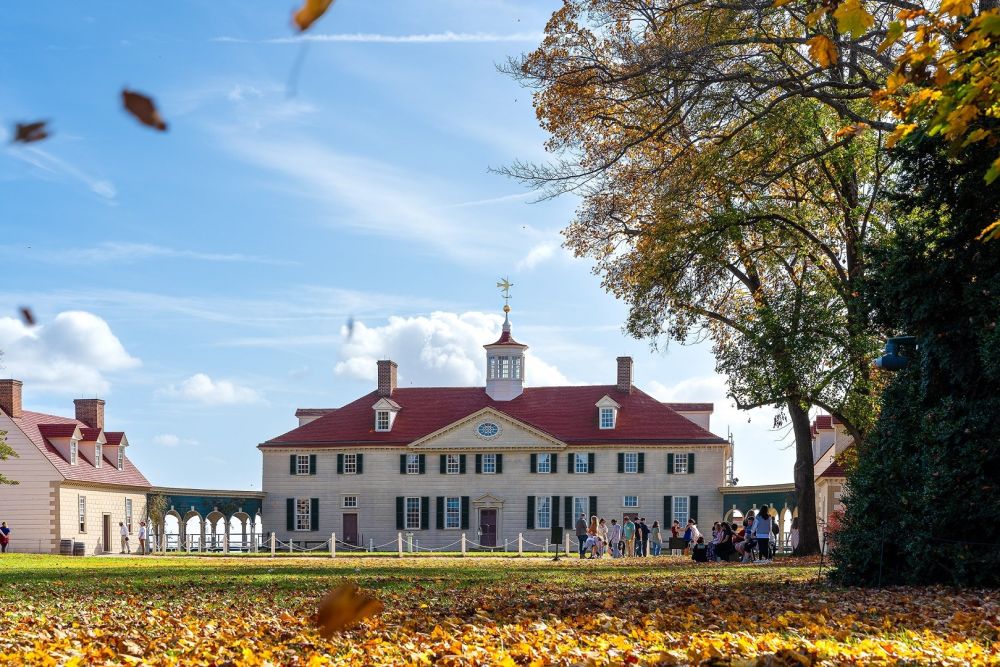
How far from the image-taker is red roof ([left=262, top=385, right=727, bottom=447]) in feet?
212

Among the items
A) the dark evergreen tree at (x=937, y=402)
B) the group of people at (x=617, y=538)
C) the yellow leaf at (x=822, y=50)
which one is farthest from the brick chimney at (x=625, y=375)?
the yellow leaf at (x=822, y=50)

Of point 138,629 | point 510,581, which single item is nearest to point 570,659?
point 138,629

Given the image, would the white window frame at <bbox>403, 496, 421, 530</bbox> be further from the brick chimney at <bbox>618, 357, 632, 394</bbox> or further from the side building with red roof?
the side building with red roof

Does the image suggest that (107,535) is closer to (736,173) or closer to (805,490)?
(805,490)

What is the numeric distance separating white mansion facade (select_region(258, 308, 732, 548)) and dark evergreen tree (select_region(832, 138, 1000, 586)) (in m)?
46.3

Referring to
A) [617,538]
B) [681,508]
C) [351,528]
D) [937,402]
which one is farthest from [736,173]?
[351,528]

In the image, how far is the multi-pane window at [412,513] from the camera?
2564 inches

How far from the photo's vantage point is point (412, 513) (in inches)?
2576

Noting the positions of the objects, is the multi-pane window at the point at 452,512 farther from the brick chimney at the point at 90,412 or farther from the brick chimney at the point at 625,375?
the brick chimney at the point at 90,412

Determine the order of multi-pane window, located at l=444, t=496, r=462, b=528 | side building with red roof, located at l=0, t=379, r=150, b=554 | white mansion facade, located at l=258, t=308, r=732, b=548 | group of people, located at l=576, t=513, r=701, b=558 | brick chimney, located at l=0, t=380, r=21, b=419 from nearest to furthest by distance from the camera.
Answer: group of people, located at l=576, t=513, r=701, b=558 → side building with red roof, located at l=0, t=379, r=150, b=554 → brick chimney, located at l=0, t=380, r=21, b=419 → white mansion facade, located at l=258, t=308, r=732, b=548 → multi-pane window, located at l=444, t=496, r=462, b=528

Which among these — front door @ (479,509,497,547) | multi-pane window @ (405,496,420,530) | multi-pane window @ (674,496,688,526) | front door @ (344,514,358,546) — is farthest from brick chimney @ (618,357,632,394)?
front door @ (344,514,358,546)

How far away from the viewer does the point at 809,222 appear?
Result: 2759 cm

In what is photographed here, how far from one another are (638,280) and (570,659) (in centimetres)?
2165

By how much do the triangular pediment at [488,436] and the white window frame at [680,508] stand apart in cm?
664
